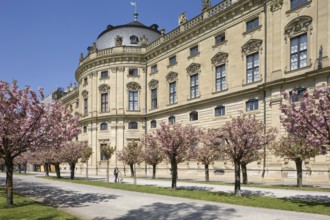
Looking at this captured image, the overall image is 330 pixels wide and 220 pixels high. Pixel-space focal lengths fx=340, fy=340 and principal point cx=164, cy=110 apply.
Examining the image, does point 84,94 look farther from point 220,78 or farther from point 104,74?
point 220,78

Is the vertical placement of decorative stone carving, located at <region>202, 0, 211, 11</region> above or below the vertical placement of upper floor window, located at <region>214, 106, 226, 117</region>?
above

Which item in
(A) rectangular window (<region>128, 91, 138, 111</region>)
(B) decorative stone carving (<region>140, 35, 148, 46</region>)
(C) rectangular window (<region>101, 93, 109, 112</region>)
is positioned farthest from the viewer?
(C) rectangular window (<region>101, 93, 109, 112</region>)

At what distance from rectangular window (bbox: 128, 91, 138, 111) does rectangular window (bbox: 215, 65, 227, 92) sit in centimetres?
1863

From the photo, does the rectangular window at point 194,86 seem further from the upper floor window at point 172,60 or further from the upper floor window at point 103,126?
the upper floor window at point 103,126

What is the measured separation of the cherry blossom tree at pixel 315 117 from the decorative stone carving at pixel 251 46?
20984 millimetres

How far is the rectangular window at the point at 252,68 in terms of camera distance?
3661 centimetres

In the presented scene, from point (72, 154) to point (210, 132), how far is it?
75.0 ft

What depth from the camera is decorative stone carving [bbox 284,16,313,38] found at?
102 ft

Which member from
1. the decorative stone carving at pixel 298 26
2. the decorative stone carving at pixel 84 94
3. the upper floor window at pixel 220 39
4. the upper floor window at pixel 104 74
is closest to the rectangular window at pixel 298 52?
the decorative stone carving at pixel 298 26

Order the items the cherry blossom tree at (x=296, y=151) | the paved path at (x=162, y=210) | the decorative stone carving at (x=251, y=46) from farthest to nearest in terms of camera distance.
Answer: the decorative stone carving at (x=251, y=46) → the cherry blossom tree at (x=296, y=151) → the paved path at (x=162, y=210)

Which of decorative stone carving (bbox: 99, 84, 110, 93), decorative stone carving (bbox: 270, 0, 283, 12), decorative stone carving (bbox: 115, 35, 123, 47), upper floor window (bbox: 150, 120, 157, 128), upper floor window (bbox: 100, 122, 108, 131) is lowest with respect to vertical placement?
upper floor window (bbox: 100, 122, 108, 131)

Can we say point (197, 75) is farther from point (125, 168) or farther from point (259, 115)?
point (125, 168)

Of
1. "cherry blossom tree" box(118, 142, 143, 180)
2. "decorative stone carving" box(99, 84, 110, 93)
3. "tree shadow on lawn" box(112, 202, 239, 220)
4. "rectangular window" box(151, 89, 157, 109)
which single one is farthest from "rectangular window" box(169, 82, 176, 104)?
"tree shadow on lawn" box(112, 202, 239, 220)

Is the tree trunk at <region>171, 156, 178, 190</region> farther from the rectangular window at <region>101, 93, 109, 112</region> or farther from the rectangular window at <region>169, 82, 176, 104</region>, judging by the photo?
the rectangular window at <region>101, 93, 109, 112</region>
